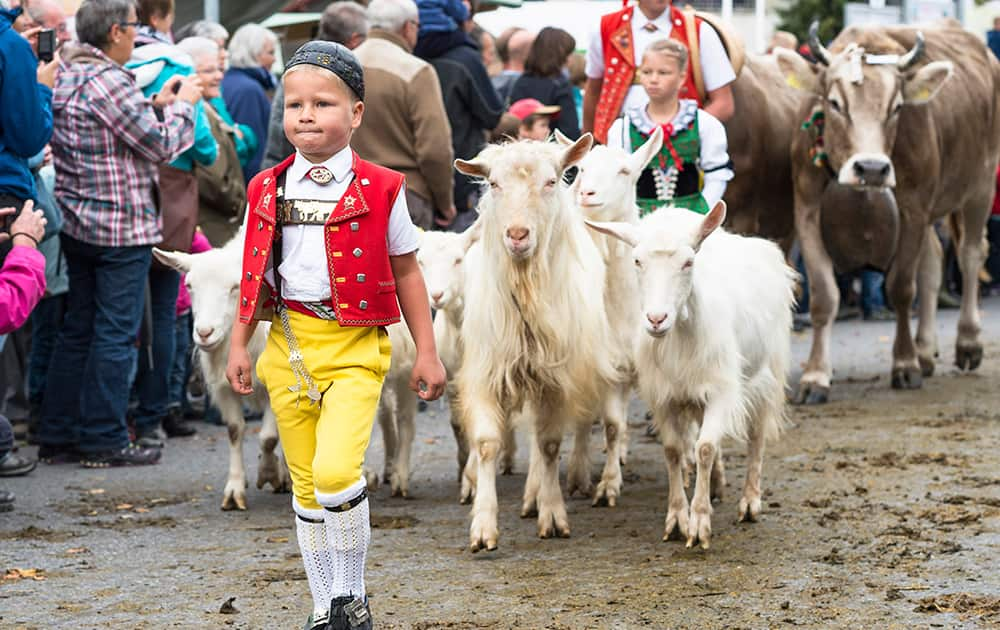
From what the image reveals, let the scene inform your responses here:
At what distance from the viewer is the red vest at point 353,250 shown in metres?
4.88

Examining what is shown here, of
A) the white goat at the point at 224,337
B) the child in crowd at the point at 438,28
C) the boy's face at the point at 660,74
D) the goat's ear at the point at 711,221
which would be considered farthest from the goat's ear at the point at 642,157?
the child in crowd at the point at 438,28

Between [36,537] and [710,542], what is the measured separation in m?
2.91

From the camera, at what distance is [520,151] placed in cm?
657

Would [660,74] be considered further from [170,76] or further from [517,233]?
[170,76]

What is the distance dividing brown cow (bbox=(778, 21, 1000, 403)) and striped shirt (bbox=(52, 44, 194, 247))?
4655 millimetres

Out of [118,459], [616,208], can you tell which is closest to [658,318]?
[616,208]

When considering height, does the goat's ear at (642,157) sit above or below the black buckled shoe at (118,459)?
above

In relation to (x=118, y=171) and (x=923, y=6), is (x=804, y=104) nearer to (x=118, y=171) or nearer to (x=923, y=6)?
(x=118, y=171)

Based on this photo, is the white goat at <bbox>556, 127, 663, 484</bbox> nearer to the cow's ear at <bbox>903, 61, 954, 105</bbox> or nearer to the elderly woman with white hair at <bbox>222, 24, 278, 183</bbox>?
the cow's ear at <bbox>903, 61, 954, 105</bbox>

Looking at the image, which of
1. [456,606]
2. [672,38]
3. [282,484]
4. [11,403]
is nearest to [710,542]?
[456,606]

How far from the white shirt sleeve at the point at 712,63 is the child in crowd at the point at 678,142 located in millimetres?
912

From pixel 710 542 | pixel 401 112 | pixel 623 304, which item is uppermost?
pixel 401 112

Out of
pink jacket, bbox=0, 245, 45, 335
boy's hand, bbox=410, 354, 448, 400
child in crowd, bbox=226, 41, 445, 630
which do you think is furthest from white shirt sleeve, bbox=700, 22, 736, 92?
boy's hand, bbox=410, 354, 448, 400

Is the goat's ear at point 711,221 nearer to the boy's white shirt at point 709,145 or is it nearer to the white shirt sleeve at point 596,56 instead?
the boy's white shirt at point 709,145
